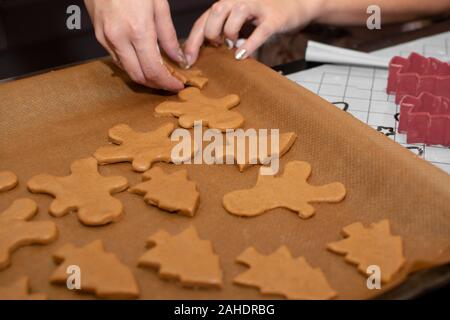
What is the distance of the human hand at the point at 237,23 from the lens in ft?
4.81

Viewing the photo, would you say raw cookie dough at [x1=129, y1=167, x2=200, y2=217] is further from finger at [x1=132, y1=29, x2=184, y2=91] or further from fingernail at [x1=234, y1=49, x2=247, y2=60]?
fingernail at [x1=234, y1=49, x2=247, y2=60]

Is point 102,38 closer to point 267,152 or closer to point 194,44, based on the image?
point 194,44

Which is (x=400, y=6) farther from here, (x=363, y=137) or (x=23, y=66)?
(x=23, y=66)

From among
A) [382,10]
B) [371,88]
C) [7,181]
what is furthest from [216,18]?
[7,181]

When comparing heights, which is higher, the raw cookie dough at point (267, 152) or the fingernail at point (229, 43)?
the fingernail at point (229, 43)

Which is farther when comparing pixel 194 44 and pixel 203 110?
pixel 194 44

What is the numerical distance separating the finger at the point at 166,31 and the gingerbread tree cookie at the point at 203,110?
11cm

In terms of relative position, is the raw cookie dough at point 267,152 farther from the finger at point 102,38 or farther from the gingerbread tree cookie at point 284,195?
the finger at point 102,38

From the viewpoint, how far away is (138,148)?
1185 millimetres

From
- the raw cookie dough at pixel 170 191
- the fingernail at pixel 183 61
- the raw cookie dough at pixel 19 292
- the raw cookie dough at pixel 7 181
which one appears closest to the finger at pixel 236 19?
the fingernail at pixel 183 61

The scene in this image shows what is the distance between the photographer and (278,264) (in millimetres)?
891

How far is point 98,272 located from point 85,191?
24 cm
